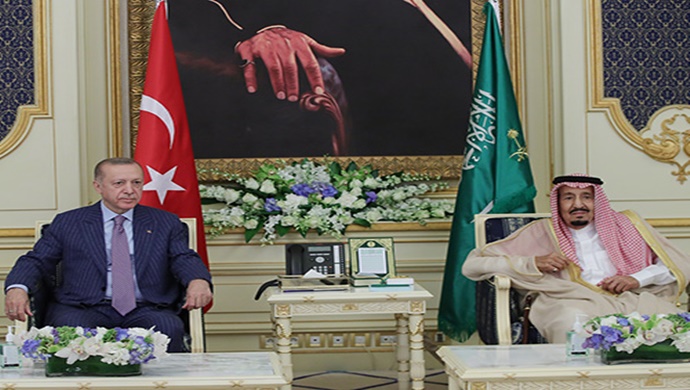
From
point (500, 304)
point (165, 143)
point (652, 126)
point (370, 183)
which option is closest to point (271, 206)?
point (370, 183)

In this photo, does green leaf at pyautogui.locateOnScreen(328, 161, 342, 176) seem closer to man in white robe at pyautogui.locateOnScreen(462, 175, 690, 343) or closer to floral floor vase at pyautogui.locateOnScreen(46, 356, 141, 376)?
man in white robe at pyautogui.locateOnScreen(462, 175, 690, 343)

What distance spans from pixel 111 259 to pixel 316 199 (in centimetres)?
161

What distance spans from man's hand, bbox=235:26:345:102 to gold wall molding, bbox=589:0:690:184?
1.54m

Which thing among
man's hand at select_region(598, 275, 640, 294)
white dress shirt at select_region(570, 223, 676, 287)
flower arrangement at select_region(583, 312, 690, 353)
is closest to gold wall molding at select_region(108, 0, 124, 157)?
white dress shirt at select_region(570, 223, 676, 287)

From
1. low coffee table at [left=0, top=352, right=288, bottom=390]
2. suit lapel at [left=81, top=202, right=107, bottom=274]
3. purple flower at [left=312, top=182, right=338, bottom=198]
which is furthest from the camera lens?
purple flower at [left=312, top=182, right=338, bottom=198]

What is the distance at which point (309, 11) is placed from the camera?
6.21 meters

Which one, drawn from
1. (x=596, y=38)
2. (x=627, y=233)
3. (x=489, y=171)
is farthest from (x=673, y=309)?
(x=596, y=38)

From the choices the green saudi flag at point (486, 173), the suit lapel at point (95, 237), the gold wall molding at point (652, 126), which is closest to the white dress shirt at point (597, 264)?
the green saudi flag at point (486, 173)

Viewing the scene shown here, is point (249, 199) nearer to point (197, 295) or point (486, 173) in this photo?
point (486, 173)

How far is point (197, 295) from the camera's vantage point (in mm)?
4238

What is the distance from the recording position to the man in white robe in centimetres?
459

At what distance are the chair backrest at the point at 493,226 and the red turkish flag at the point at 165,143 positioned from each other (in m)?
1.46

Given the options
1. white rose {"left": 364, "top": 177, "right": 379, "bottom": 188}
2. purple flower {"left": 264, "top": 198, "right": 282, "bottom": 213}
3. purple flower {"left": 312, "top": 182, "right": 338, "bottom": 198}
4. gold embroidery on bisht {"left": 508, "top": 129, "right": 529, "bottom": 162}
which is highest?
gold embroidery on bisht {"left": 508, "top": 129, "right": 529, "bottom": 162}

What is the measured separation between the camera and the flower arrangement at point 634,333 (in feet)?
11.0
